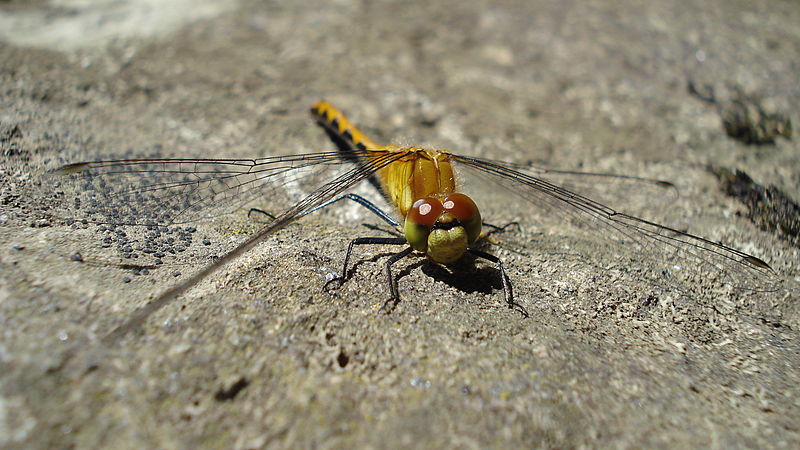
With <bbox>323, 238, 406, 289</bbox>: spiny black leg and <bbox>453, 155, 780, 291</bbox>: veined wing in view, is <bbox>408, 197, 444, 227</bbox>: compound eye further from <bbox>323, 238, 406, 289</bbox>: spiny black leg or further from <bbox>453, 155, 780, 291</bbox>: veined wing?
<bbox>453, 155, 780, 291</bbox>: veined wing

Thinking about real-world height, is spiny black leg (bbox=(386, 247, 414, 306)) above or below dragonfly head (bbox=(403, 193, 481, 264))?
below

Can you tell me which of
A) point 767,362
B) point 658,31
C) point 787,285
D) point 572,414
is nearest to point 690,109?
point 658,31

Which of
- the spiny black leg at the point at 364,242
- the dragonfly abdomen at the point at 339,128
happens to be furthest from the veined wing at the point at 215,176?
the dragonfly abdomen at the point at 339,128

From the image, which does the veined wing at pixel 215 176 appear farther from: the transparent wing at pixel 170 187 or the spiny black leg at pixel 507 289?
the spiny black leg at pixel 507 289

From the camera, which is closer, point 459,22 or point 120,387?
point 120,387

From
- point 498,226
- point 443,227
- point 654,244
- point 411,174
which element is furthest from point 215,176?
point 654,244

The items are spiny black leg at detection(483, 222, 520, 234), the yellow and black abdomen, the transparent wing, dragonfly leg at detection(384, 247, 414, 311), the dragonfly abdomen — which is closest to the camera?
dragonfly leg at detection(384, 247, 414, 311)

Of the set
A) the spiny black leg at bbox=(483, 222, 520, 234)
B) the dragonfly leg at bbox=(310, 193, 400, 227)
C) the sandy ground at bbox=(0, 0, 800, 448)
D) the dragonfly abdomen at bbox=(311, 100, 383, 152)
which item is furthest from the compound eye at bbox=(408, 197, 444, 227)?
the dragonfly abdomen at bbox=(311, 100, 383, 152)

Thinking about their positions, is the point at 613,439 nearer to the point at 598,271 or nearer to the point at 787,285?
the point at 598,271
